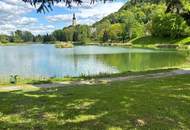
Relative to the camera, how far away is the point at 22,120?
10414 mm

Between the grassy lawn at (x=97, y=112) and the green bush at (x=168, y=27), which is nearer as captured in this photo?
the grassy lawn at (x=97, y=112)

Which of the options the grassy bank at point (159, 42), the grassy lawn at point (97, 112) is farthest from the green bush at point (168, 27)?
the grassy lawn at point (97, 112)

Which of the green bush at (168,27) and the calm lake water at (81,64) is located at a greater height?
the green bush at (168,27)

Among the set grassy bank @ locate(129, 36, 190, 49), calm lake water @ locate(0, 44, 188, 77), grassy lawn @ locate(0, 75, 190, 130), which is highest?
grassy lawn @ locate(0, 75, 190, 130)

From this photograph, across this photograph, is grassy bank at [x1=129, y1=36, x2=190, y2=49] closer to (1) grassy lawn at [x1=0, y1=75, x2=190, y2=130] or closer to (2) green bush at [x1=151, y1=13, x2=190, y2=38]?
(2) green bush at [x1=151, y1=13, x2=190, y2=38]

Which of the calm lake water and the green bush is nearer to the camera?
the calm lake water

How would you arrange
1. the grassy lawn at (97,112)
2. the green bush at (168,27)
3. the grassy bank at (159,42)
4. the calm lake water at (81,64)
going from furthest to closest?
the green bush at (168,27), the grassy bank at (159,42), the calm lake water at (81,64), the grassy lawn at (97,112)

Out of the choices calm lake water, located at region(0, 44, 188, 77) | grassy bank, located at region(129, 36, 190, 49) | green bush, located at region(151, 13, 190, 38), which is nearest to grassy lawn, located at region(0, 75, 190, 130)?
calm lake water, located at region(0, 44, 188, 77)

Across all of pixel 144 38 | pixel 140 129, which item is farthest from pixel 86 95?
pixel 144 38

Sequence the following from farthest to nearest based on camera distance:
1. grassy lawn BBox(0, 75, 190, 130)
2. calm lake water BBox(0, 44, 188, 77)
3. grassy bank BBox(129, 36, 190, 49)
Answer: grassy bank BBox(129, 36, 190, 49), calm lake water BBox(0, 44, 188, 77), grassy lawn BBox(0, 75, 190, 130)

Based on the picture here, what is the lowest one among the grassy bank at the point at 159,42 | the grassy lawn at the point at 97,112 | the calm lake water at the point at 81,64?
the grassy bank at the point at 159,42

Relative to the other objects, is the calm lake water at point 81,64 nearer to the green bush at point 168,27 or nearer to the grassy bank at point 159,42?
the grassy bank at point 159,42

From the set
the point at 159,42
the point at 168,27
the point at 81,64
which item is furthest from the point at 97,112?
the point at 159,42

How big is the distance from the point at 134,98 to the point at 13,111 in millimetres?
4393
